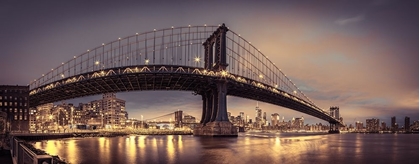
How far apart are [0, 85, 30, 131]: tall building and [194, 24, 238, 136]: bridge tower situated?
48.6m

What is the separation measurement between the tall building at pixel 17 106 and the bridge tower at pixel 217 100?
48551 mm

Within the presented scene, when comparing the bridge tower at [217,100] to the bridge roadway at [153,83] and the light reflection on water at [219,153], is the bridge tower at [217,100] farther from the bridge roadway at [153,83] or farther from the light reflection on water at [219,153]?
the light reflection on water at [219,153]

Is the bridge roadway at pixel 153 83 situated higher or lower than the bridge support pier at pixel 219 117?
higher

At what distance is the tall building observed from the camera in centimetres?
10388

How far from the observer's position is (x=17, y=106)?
104375mm

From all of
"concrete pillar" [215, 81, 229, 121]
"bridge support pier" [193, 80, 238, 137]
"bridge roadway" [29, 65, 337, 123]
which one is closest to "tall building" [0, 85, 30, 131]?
"bridge roadway" [29, 65, 337, 123]

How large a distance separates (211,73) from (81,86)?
110ft

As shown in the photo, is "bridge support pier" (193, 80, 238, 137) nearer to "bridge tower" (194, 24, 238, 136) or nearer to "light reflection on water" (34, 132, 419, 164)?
"bridge tower" (194, 24, 238, 136)

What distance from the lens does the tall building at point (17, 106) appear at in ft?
341

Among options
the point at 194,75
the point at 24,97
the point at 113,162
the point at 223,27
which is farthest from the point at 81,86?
the point at 113,162

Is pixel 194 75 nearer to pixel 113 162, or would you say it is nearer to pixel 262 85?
pixel 262 85

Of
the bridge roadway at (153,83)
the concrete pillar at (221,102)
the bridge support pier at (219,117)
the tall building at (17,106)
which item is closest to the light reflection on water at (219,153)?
the bridge support pier at (219,117)

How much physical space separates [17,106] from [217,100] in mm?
56971

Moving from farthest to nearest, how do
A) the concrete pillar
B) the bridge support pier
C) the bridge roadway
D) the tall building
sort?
the tall building, the concrete pillar, the bridge support pier, the bridge roadway
